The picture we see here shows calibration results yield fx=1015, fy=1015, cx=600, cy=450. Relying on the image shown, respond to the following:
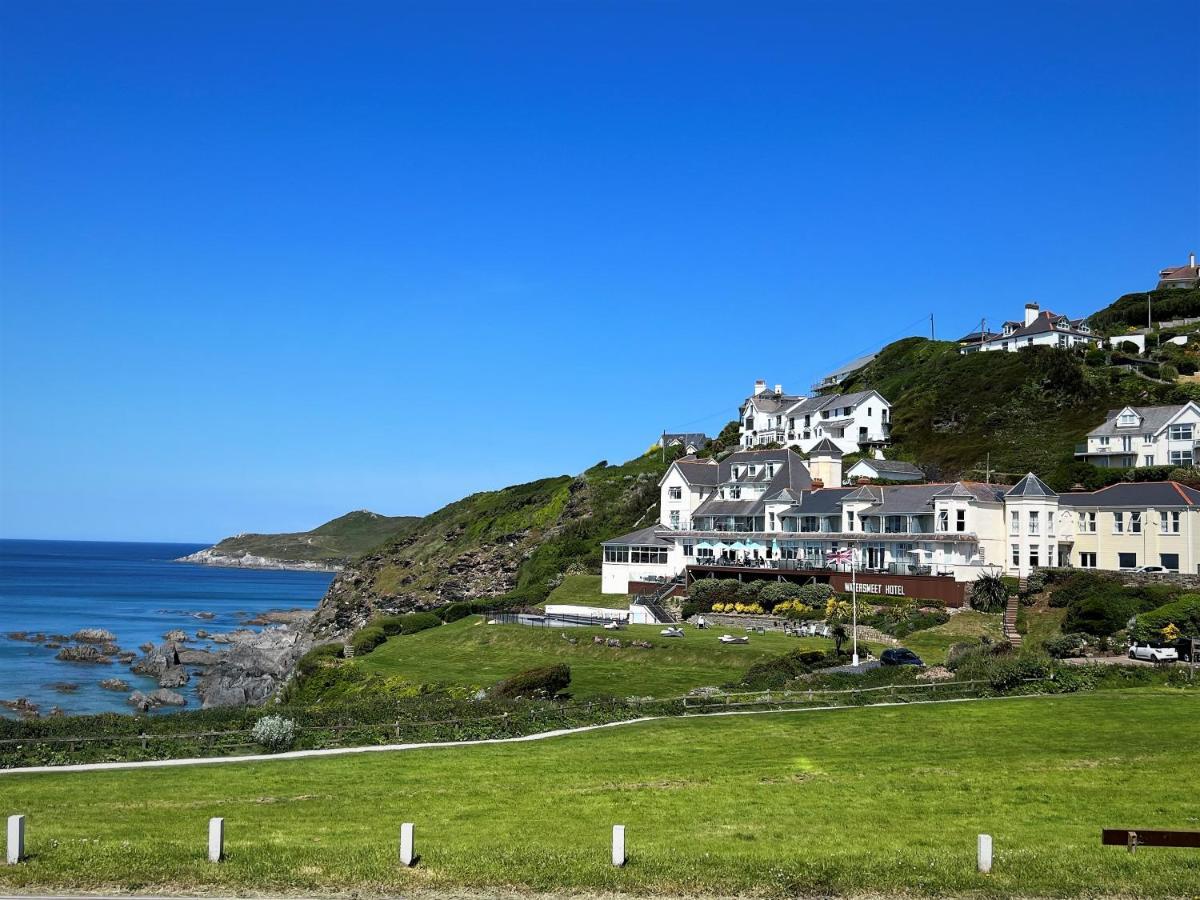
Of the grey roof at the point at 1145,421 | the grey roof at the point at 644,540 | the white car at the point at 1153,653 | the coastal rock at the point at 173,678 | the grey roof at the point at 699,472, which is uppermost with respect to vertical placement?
the grey roof at the point at 1145,421

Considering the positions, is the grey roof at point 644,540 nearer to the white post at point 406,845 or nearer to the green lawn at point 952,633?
the green lawn at point 952,633

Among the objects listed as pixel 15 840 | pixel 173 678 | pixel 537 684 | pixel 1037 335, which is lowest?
pixel 173 678

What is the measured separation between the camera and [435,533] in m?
142

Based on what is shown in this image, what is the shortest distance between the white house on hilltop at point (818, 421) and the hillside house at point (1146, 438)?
23.9m

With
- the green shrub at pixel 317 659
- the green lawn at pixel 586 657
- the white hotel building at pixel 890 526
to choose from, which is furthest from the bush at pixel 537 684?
the white hotel building at pixel 890 526

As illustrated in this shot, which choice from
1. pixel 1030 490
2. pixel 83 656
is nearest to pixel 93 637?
pixel 83 656

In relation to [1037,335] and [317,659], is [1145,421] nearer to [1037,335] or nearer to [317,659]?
[1037,335]

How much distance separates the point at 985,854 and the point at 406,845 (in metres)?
9.57

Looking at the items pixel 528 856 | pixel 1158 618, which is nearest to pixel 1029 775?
pixel 528 856

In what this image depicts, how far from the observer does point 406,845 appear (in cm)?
1717

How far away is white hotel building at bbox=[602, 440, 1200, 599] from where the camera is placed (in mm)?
64750

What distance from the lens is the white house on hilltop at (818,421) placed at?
348ft

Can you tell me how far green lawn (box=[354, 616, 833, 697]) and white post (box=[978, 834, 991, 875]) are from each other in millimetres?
27825

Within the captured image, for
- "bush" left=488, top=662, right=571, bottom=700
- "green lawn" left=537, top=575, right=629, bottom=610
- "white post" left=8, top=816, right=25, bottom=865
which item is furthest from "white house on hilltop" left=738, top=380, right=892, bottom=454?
"white post" left=8, top=816, right=25, bottom=865
